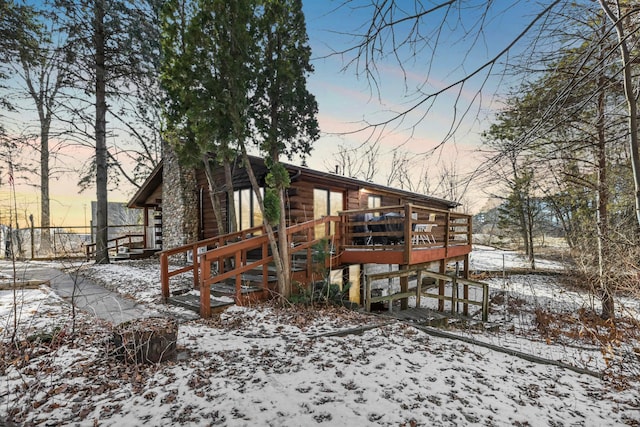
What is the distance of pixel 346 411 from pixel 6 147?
1500cm

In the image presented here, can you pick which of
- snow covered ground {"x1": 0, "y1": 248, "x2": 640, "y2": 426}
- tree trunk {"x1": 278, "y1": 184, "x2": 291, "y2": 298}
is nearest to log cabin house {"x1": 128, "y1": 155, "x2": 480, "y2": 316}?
tree trunk {"x1": 278, "y1": 184, "x2": 291, "y2": 298}

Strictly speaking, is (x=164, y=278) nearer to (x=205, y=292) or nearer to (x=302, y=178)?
(x=205, y=292)

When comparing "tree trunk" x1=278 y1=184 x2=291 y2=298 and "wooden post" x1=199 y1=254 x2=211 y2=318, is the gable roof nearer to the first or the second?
"tree trunk" x1=278 y1=184 x2=291 y2=298

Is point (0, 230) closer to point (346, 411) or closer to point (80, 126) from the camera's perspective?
point (80, 126)

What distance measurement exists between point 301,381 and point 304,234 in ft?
20.6

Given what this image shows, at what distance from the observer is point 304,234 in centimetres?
927

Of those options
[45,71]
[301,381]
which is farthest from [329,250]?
[45,71]

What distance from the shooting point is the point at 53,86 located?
Answer: 14.6 m

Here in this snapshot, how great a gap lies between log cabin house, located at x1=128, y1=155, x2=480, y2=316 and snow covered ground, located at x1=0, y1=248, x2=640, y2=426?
1.86 m

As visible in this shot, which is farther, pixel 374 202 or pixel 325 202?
pixel 374 202

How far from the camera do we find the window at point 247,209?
987 cm

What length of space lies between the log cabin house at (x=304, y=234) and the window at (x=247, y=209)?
0.03m

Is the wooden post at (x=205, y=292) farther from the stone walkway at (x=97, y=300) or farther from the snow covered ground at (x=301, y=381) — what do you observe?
the stone walkway at (x=97, y=300)

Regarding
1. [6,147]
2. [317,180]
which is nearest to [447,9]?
[317,180]
